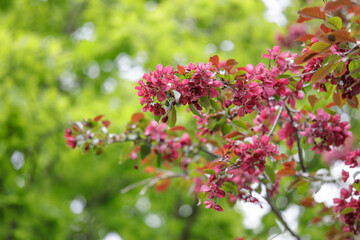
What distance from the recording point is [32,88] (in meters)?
4.24

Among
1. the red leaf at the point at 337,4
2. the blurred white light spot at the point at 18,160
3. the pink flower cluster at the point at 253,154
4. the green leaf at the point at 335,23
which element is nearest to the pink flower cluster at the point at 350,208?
the pink flower cluster at the point at 253,154

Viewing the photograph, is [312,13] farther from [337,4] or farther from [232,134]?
[232,134]

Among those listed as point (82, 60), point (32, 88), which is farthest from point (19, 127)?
point (82, 60)

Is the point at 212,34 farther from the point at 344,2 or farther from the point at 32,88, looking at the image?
the point at 344,2

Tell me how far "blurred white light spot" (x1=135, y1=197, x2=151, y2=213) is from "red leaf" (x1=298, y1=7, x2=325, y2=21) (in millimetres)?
5146

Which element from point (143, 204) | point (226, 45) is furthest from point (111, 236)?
point (226, 45)

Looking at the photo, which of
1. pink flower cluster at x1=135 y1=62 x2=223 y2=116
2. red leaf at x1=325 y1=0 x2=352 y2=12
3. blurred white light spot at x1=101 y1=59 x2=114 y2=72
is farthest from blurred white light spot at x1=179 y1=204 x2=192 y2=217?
red leaf at x1=325 y1=0 x2=352 y2=12

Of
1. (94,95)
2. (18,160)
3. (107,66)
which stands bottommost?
(18,160)

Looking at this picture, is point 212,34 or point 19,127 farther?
point 212,34

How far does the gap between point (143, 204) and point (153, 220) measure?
0.43 meters

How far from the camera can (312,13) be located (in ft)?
3.65

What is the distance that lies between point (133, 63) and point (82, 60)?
2.43 ft

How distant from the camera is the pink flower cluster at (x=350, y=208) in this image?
146 cm

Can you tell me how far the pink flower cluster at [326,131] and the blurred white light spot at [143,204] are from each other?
4.62 m
